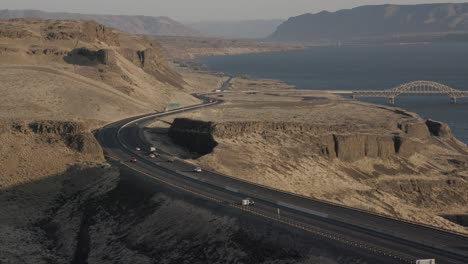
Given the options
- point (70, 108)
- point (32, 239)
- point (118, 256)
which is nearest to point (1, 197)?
point (32, 239)

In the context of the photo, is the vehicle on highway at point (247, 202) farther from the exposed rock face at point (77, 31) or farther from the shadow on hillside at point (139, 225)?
the exposed rock face at point (77, 31)

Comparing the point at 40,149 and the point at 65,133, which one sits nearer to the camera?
the point at 40,149

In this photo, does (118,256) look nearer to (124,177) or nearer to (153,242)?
(153,242)

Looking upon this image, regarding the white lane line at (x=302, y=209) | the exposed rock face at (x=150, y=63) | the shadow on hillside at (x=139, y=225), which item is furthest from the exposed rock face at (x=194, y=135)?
the exposed rock face at (x=150, y=63)

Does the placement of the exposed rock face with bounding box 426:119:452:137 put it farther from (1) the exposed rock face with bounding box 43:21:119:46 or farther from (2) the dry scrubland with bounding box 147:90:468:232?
(1) the exposed rock face with bounding box 43:21:119:46

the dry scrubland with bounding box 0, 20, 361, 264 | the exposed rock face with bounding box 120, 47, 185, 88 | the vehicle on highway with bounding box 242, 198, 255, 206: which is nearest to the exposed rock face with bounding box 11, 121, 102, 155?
the dry scrubland with bounding box 0, 20, 361, 264

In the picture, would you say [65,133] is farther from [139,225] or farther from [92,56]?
[92,56]

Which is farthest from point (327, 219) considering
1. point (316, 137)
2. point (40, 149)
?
point (316, 137)
